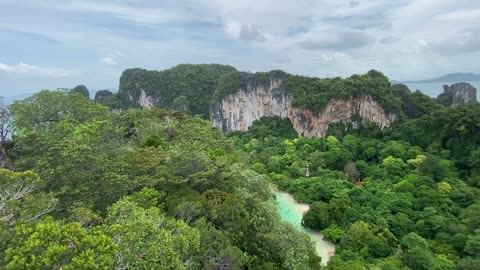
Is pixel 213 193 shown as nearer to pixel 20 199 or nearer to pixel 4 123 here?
pixel 20 199

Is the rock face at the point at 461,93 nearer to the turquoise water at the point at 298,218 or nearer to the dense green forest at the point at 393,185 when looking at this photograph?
the dense green forest at the point at 393,185

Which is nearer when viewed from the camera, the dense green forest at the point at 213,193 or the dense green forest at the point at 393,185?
the dense green forest at the point at 213,193

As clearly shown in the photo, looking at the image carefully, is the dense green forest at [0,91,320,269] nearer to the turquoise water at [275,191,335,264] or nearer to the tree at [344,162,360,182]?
the turquoise water at [275,191,335,264]

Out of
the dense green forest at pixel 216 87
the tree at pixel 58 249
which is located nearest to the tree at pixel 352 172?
the dense green forest at pixel 216 87

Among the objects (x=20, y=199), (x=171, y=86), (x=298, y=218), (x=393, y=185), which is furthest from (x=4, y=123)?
(x=171, y=86)

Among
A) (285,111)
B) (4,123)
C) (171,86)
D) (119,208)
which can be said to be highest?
(171,86)

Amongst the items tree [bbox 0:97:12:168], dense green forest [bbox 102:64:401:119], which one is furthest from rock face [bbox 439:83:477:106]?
tree [bbox 0:97:12:168]
